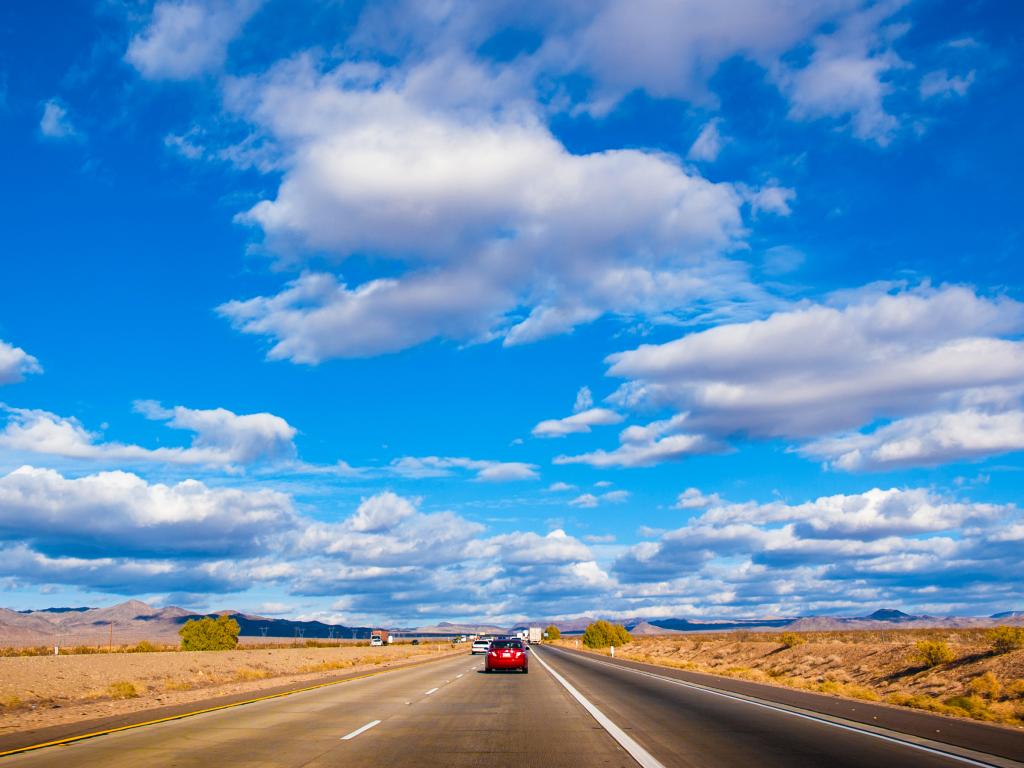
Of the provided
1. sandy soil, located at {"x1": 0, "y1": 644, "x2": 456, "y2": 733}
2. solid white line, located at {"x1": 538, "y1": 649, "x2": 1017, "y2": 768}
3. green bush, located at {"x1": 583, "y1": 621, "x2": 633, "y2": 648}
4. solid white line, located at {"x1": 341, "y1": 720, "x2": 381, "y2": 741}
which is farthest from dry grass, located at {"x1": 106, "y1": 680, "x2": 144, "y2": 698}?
green bush, located at {"x1": 583, "y1": 621, "x2": 633, "y2": 648}

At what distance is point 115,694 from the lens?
26516 millimetres

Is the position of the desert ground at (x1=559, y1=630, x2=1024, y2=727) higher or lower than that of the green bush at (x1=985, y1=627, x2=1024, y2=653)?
lower

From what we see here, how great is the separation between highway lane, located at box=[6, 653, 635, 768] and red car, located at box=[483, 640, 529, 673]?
53.4 feet

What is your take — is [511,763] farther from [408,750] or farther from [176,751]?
[176,751]

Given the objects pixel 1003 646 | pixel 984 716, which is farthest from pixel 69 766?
pixel 1003 646

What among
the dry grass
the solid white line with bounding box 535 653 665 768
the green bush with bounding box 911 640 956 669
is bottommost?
the green bush with bounding box 911 640 956 669

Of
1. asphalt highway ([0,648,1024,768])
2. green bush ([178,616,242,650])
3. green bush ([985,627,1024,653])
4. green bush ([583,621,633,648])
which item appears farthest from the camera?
green bush ([583,621,633,648])

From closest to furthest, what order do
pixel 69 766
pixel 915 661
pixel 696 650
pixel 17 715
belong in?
pixel 69 766
pixel 17 715
pixel 915 661
pixel 696 650

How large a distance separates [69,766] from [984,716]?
1906cm

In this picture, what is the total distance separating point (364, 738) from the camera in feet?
46.7

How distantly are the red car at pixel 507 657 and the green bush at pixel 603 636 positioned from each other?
87.8 meters

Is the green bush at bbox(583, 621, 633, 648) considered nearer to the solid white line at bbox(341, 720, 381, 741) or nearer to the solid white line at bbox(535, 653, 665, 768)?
the solid white line at bbox(535, 653, 665, 768)

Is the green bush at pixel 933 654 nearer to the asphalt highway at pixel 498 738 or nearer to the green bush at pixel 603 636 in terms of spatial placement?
the asphalt highway at pixel 498 738

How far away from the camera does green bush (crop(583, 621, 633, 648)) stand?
125750mm
